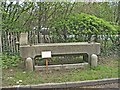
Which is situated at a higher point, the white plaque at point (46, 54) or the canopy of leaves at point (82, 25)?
the canopy of leaves at point (82, 25)

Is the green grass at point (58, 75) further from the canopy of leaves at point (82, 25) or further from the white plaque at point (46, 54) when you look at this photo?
the canopy of leaves at point (82, 25)

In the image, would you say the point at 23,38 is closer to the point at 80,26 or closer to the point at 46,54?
the point at 46,54

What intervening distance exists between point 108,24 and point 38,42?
83 cm

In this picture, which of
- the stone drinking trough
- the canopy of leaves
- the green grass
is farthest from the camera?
the canopy of leaves

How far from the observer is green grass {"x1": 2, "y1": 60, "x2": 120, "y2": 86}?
6.40 ft

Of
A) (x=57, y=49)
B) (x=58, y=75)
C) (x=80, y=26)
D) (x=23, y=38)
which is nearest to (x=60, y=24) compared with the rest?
(x=80, y=26)

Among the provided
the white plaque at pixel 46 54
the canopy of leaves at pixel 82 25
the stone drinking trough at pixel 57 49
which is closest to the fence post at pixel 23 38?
the stone drinking trough at pixel 57 49

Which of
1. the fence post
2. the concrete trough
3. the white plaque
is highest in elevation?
the fence post

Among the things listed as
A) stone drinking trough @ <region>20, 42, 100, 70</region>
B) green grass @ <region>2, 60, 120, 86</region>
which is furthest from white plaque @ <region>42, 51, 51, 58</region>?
green grass @ <region>2, 60, 120, 86</region>

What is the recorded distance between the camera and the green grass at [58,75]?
1.95 meters

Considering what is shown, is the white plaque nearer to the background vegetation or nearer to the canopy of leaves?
the background vegetation

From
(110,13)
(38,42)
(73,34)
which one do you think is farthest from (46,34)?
(110,13)

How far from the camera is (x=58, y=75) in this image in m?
2.14

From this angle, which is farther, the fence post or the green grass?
the fence post
